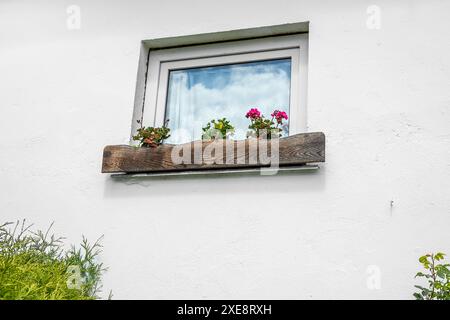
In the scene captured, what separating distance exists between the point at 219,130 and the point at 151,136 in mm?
369

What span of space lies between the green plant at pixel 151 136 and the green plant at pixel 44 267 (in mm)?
573

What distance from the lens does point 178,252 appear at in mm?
2484

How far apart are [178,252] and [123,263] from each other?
0.30 m

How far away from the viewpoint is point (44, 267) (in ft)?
7.73

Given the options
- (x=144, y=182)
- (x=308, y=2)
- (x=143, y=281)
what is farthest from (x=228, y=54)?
(x=143, y=281)

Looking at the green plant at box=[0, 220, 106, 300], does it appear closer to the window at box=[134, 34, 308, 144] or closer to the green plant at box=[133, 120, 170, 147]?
the green plant at box=[133, 120, 170, 147]

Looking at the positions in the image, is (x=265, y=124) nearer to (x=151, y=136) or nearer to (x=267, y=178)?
(x=267, y=178)

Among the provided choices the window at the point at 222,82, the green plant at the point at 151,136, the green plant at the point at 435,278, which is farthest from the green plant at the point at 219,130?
the green plant at the point at 435,278

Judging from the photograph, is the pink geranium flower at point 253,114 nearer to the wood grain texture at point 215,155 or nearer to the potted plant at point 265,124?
the potted plant at point 265,124

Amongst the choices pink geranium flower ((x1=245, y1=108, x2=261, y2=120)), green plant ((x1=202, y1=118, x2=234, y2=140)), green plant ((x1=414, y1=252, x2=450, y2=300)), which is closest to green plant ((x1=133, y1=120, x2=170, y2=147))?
green plant ((x1=202, y1=118, x2=234, y2=140))

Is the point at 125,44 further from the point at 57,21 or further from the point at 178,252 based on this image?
the point at 178,252

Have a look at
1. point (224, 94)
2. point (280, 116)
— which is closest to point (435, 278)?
point (280, 116)

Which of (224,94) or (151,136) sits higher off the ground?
(224,94)

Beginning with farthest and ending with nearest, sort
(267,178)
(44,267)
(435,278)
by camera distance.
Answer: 1. (267,178)
2. (44,267)
3. (435,278)
